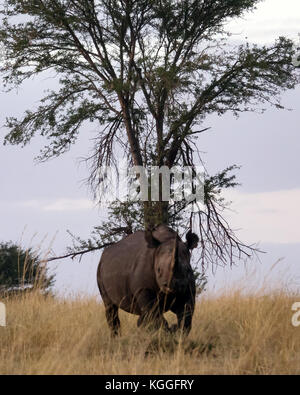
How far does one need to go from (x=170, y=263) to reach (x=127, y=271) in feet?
3.94

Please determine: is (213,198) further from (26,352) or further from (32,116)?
(26,352)

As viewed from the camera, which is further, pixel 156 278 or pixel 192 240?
pixel 192 240

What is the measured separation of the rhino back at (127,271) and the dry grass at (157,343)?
0.49 metres

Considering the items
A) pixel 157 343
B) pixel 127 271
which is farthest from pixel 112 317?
pixel 157 343

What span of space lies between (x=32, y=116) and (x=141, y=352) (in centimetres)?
1395

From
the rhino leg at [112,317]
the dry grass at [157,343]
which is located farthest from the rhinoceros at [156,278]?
the rhino leg at [112,317]

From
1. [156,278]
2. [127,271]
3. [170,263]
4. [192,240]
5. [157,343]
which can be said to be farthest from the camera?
[127,271]

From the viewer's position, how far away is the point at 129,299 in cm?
874

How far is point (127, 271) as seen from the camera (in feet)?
28.9

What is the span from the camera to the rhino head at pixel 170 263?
7.73 meters

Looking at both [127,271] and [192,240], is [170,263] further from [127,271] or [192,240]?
[127,271]

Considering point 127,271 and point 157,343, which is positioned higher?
point 127,271

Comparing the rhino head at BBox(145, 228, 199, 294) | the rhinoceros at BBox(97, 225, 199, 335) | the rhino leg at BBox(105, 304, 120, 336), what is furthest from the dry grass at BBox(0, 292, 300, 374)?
the rhino head at BBox(145, 228, 199, 294)
